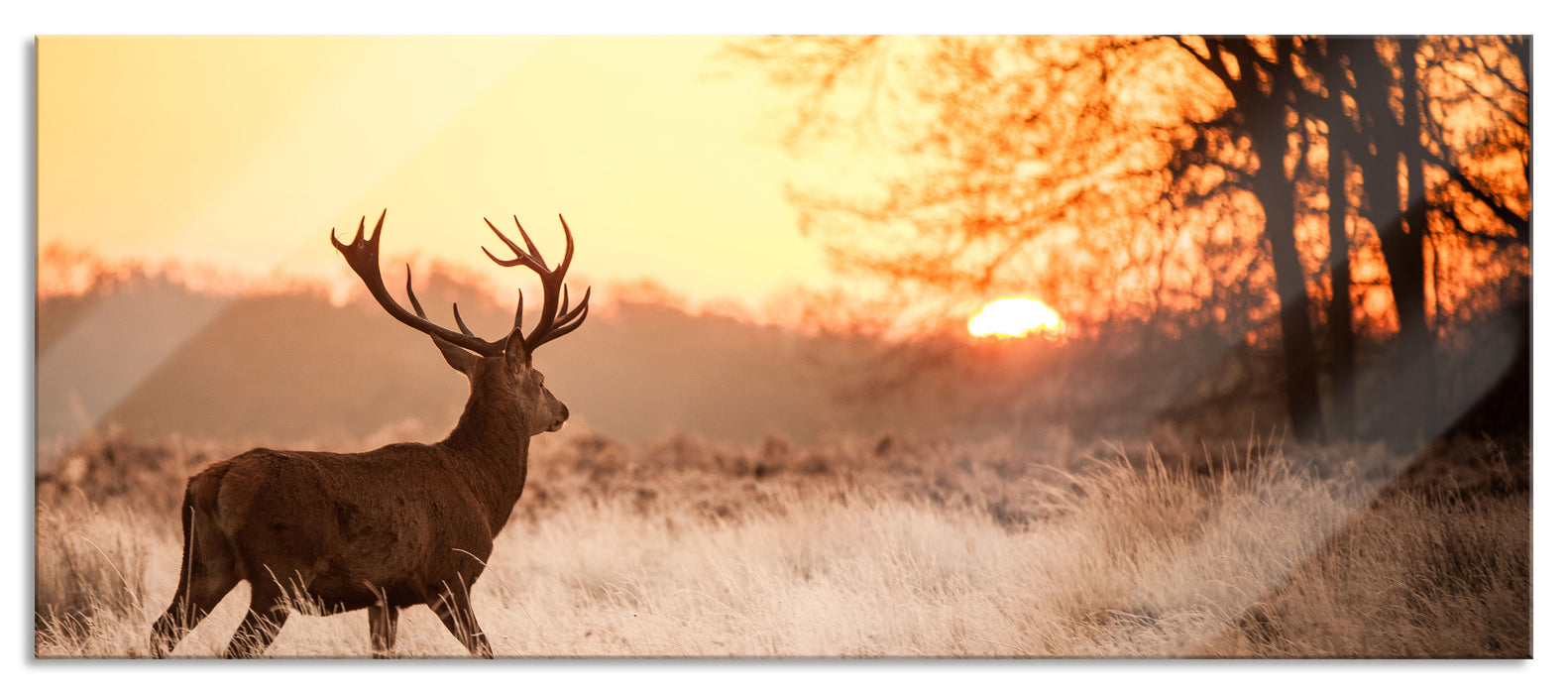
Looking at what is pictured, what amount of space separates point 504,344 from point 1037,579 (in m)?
2.48

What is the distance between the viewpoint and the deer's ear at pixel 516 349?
408 cm

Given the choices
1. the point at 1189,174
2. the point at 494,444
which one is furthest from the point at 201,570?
the point at 1189,174

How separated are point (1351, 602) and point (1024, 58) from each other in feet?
9.07

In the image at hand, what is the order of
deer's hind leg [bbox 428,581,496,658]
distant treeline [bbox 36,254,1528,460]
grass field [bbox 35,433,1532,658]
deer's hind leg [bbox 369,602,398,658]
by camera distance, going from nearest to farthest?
deer's hind leg [bbox 428,581,496,658] → deer's hind leg [bbox 369,602,398,658] → grass field [bbox 35,433,1532,658] → distant treeline [bbox 36,254,1528,460]

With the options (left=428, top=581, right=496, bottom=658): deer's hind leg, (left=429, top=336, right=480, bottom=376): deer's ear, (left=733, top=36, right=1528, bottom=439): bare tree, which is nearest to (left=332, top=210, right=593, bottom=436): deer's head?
(left=429, top=336, right=480, bottom=376): deer's ear

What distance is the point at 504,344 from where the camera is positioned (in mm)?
4191

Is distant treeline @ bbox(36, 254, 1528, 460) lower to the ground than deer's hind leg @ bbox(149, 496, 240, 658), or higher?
higher

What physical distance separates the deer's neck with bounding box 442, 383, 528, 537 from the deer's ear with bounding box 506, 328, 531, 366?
0.13 m

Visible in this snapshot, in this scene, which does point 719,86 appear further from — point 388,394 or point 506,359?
point 388,394

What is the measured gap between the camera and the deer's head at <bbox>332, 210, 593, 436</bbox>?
4109 mm

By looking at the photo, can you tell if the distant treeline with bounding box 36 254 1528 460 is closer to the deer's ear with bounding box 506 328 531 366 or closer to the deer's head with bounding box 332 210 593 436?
the deer's head with bounding box 332 210 593 436

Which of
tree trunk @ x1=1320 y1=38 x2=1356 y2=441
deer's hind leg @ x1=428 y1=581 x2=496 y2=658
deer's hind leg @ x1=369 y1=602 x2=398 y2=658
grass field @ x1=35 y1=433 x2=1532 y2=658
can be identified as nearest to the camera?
deer's hind leg @ x1=428 y1=581 x2=496 y2=658

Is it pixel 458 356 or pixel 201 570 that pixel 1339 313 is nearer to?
pixel 458 356

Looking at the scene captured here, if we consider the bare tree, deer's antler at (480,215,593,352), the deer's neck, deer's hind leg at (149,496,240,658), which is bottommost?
deer's hind leg at (149,496,240,658)
